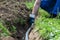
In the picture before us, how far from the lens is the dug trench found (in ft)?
20.4

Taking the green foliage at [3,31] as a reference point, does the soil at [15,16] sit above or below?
above

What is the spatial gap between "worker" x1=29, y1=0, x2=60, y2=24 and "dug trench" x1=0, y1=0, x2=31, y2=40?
30cm

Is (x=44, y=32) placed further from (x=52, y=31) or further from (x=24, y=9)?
(x=24, y=9)

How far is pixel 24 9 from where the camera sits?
24.9ft

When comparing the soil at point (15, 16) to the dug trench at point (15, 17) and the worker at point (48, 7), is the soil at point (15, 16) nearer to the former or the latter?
the dug trench at point (15, 17)

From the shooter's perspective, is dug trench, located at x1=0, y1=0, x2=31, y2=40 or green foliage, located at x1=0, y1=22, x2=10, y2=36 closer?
green foliage, located at x1=0, y1=22, x2=10, y2=36

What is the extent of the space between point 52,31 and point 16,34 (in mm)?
1979

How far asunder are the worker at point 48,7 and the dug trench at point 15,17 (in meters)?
0.30

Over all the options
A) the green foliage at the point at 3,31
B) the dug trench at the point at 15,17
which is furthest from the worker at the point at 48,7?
the green foliage at the point at 3,31

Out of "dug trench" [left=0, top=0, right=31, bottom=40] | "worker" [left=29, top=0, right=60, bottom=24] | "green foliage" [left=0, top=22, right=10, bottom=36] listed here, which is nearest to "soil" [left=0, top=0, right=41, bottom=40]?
"dug trench" [left=0, top=0, right=31, bottom=40]

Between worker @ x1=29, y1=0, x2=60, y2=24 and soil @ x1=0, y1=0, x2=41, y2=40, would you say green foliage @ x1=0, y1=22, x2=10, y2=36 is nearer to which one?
soil @ x1=0, y1=0, x2=41, y2=40

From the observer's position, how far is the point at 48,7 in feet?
22.3

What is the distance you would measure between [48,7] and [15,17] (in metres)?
0.95

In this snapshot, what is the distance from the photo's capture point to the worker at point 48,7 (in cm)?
617
